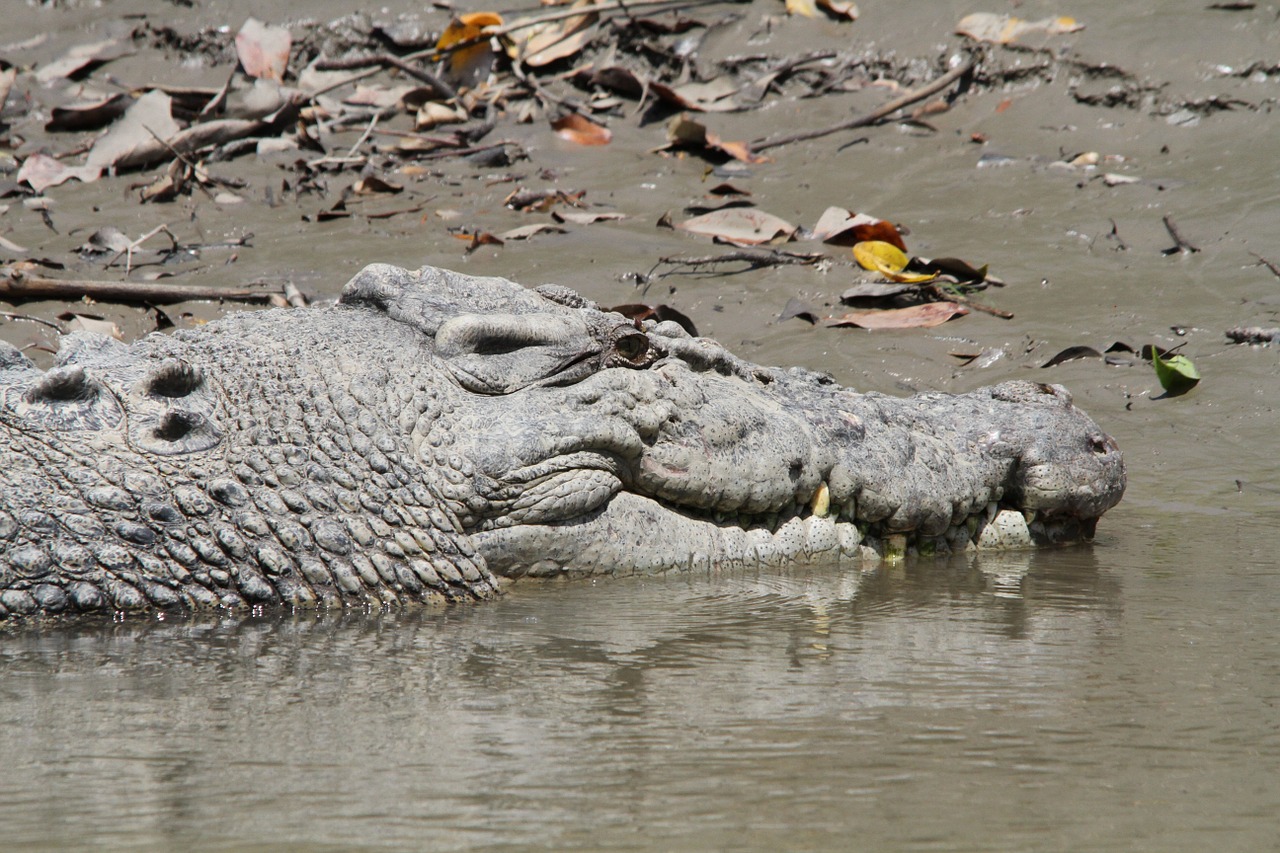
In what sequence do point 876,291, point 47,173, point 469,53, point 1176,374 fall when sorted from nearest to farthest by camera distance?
point 1176,374 → point 876,291 → point 47,173 → point 469,53

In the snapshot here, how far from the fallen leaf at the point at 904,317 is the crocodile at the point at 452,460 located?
1889 millimetres

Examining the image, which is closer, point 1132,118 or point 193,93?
point 1132,118

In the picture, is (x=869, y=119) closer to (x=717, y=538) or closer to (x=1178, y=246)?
(x=1178, y=246)

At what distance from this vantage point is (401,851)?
1.53m

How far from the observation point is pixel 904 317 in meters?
5.48

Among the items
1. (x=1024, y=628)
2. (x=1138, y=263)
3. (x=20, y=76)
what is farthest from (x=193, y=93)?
(x=1024, y=628)

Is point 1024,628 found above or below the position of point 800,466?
below

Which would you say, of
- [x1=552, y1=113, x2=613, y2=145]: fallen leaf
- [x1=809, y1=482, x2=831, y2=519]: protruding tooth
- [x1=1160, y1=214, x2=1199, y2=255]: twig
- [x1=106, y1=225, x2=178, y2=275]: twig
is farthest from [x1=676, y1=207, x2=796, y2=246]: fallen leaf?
[x1=809, y1=482, x2=831, y2=519]: protruding tooth

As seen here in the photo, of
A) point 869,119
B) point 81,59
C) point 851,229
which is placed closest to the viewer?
point 851,229

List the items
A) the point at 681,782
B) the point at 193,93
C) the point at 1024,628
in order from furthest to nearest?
the point at 193,93 → the point at 1024,628 → the point at 681,782

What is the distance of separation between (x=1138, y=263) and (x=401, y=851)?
5.24 m

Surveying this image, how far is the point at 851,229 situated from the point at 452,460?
3556mm

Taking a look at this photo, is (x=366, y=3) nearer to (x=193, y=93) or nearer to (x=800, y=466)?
(x=193, y=93)

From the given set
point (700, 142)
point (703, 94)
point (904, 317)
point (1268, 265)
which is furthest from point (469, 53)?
point (1268, 265)
